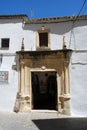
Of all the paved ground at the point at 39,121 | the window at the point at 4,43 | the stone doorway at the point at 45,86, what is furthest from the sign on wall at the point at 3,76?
the stone doorway at the point at 45,86

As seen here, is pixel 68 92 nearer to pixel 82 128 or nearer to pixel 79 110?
pixel 79 110

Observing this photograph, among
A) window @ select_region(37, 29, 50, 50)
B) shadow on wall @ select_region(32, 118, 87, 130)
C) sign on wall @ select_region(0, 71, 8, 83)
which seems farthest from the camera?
sign on wall @ select_region(0, 71, 8, 83)

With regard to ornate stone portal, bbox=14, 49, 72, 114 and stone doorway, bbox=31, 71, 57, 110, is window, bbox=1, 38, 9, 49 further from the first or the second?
stone doorway, bbox=31, 71, 57, 110

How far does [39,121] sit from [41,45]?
14.3 feet

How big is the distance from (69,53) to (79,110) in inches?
116

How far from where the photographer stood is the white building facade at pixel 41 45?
1329cm

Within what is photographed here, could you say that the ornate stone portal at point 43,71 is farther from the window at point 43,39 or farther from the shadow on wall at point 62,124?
the shadow on wall at point 62,124

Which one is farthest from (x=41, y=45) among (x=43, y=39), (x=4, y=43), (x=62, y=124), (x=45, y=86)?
(x=45, y=86)

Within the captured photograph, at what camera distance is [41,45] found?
14023mm

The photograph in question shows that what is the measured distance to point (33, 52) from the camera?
13.8 meters

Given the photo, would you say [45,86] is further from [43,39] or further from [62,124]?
[62,124]

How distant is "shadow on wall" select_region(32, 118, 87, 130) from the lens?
33.6 ft

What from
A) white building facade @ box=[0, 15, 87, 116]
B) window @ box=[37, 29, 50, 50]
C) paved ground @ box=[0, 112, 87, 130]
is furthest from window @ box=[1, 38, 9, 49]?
paved ground @ box=[0, 112, 87, 130]

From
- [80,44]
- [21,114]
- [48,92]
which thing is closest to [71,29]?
[80,44]
